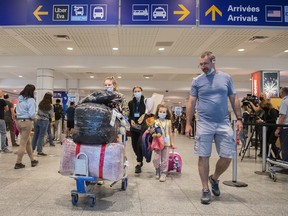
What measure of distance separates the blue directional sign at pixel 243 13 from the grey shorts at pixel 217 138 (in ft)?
7.42

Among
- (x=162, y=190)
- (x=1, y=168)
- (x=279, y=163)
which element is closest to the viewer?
(x=162, y=190)

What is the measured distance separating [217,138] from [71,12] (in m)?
3.30

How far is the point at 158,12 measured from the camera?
15.8ft

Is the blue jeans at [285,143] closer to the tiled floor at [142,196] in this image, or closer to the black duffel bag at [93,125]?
Result: the tiled floor at [142,196]

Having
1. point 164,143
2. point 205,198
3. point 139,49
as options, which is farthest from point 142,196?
point 139,49

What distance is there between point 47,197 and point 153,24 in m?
3.17

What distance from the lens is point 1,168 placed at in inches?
185

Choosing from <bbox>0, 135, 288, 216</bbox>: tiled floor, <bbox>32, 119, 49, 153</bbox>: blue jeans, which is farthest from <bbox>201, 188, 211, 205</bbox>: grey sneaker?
<bbox>32, 119, 49, 153</bbox>: blue jeans

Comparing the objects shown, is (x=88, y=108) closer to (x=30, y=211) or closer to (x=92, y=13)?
(x=30, y=211)

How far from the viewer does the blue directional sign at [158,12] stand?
15.8 ft

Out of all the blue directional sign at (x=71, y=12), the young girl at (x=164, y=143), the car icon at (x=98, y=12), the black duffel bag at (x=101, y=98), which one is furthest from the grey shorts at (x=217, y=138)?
the car icon at (x=98, y=12)

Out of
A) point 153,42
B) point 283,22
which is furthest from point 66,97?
point 283,22

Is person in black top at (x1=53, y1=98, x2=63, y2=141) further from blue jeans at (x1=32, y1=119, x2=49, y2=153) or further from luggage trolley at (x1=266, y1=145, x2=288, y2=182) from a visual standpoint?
luggage trolley at (x1=266, y1=145, x2=288, y2=182)

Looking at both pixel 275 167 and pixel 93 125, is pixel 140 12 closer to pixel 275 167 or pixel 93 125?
pixel 93 125
